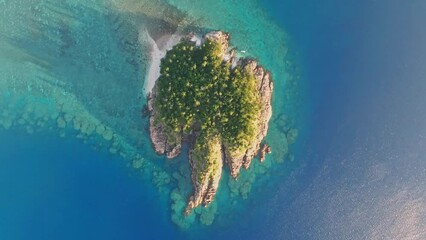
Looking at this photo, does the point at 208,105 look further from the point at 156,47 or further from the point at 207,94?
the point at 156,47

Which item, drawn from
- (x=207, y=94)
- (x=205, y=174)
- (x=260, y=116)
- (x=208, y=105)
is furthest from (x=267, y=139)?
(x=207, y=94)

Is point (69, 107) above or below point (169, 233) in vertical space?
above

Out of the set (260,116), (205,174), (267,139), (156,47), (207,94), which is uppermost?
(156,47)

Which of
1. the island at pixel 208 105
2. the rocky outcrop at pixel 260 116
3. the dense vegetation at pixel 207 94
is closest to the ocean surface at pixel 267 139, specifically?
the rocky outcrop at pixel 260 116

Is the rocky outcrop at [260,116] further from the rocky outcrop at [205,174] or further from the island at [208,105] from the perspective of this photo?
the rocky outcrop at [205,174]

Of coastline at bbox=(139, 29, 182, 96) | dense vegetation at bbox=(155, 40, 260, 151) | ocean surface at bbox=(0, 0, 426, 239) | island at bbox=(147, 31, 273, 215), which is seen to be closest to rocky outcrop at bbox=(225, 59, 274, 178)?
island at bbox=(147, 31, 273, 215)

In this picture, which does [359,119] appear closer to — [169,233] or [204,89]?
[204,89]

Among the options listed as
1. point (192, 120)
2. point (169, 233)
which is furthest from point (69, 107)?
point (169, 233)

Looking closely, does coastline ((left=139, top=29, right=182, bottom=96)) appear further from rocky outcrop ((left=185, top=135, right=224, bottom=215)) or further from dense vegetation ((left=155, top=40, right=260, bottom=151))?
rocky outcrop ((left=185, top=135, right=224, bottom=215))
